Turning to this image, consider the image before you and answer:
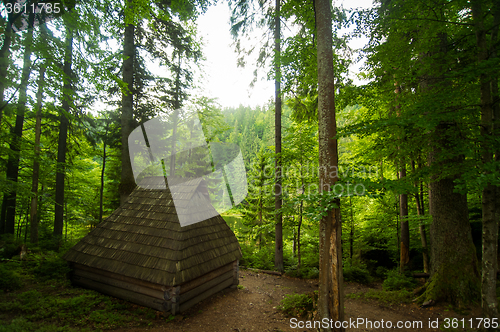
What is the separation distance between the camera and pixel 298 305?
5629mm

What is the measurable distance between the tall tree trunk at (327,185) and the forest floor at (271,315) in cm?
161

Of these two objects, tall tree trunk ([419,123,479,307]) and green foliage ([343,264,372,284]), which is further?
green foliage ([343,264,372,284])

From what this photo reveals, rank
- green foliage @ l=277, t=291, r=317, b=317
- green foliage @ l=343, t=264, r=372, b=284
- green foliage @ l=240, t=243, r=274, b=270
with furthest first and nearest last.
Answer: green foliage @ l=240, t=243, r=274, b=270
green foliage @ l=343, t=264, r=372, b=284
green foliage @ l=277, t=291, r=317, b=317

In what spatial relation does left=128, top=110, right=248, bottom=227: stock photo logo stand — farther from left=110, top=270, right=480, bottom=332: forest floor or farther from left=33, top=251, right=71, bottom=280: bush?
left=33, top=251, right=71, bottom=280: bush

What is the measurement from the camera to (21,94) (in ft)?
21.7

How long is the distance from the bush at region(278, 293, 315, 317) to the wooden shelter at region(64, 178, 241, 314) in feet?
7.06

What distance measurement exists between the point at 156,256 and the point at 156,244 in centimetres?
36

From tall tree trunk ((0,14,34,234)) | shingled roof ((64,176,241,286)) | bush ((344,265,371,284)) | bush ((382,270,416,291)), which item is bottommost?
bush ((344,265,371,284))

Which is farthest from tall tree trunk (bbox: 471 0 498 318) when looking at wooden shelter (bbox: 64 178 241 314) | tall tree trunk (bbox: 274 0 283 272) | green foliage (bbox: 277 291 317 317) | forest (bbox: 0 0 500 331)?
tall tree trunk (bbox: 274 0 283 272)

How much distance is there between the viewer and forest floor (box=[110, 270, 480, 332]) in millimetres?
4906

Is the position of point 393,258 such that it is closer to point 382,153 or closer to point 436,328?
point 436,328

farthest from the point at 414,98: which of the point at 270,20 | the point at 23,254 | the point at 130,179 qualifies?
the point at 23,254

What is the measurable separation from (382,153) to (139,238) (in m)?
6.96

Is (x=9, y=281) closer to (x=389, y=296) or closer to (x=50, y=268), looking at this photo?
(x=50, y=268)
